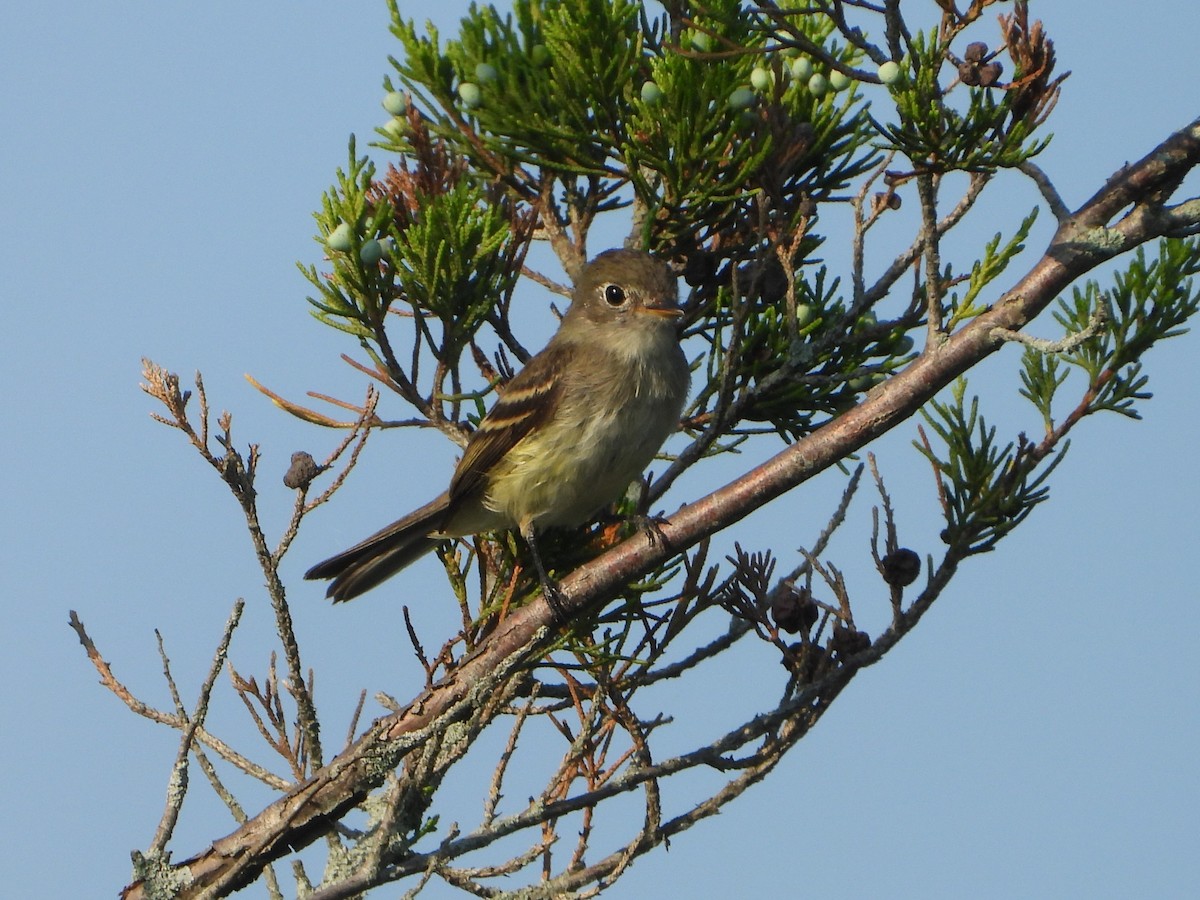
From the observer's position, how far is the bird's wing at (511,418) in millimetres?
5078

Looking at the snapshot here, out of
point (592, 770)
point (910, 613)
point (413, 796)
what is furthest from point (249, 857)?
point (910, 613)

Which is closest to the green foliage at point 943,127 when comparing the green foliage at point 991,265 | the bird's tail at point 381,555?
the green foliage at point 991,265

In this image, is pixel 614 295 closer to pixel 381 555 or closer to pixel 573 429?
pixel 573 429

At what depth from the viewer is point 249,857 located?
3.86 metres

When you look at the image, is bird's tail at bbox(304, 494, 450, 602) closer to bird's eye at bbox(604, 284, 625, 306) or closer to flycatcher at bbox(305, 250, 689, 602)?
flycatcher at bbox(305, 250, 689, 602)

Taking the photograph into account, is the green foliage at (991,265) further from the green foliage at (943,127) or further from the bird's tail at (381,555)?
the bird's tail at (381,555)

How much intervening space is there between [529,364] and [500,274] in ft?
1.92

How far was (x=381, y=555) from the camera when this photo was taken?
545cm

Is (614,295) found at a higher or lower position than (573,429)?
higher

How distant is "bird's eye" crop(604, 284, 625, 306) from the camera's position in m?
5.50

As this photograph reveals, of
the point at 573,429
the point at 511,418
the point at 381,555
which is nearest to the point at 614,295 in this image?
the point at 573,429

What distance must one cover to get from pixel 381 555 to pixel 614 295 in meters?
1.43

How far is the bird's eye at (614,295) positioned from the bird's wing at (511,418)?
1.03 ft

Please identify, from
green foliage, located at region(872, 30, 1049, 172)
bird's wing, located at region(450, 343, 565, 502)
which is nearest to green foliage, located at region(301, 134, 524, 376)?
bird's wing, located at region(450, 343, 565, 502)
